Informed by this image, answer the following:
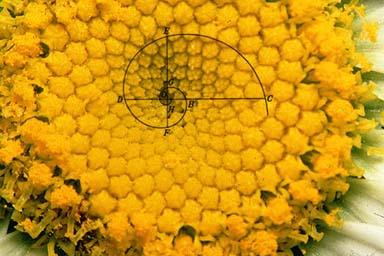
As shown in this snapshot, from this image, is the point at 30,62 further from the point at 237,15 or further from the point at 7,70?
the point at 237,15

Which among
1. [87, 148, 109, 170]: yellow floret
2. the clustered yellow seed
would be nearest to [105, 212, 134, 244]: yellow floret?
the clustered yellow seed

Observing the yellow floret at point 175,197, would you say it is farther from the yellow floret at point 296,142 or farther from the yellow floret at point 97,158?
the yellow floret at point 296,142

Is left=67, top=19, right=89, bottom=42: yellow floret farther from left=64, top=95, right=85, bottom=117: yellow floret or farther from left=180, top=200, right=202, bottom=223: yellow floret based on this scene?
left=180, top=200, right=202, bottom=223: yellow floret

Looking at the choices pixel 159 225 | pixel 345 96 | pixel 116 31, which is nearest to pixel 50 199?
pixel 159 225


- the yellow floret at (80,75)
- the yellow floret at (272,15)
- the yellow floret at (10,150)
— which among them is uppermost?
the yellow floret at (272,15)

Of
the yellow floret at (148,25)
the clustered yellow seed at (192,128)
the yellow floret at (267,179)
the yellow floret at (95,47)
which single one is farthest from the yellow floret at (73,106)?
the yellow floret at (267,179)

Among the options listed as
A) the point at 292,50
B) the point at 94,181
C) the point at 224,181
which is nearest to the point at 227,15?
the point at 292,50

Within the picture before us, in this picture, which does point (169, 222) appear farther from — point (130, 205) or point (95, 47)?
point (95, 47)
